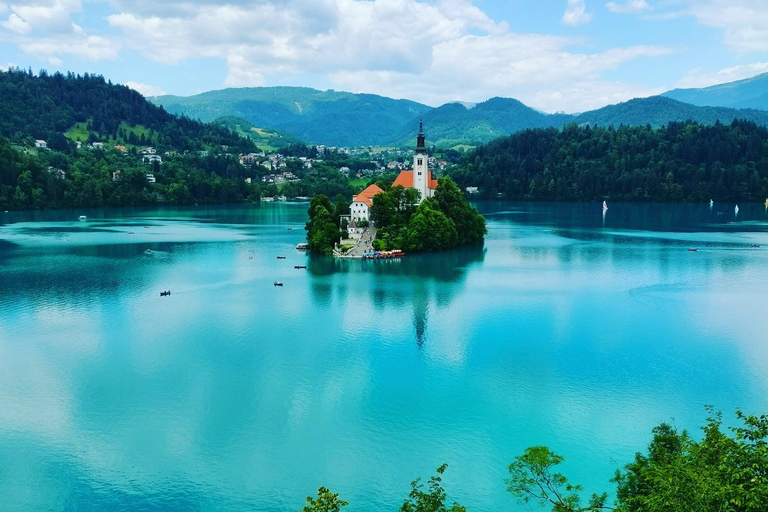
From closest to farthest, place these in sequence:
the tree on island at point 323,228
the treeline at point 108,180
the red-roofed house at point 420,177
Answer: the tree on island at point 323,228 < the red-roofed house at point 420,177 < the treeline at point 108,180

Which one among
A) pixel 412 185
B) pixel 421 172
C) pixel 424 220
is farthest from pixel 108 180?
pixel 424 220

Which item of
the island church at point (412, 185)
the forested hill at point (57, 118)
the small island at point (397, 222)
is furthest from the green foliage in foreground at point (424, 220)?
the forested hill at point (57, 118)

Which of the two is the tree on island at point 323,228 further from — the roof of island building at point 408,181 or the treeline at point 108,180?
the treeline at point 108,180

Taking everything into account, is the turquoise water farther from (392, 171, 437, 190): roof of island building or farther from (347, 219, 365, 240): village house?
(392, 171, 437, 190): roof of island building

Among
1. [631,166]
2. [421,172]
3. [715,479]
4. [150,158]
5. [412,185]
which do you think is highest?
[150,158]

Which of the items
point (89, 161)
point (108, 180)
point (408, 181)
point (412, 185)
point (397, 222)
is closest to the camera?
point (397, 222)

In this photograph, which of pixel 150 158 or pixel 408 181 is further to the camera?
pixel 150 158

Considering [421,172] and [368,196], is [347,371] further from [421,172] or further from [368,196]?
[421,172]

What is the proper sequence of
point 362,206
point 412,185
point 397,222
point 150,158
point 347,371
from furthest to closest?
point 150,158
point 412,185
point 362,206
point 397,222
point 347,371

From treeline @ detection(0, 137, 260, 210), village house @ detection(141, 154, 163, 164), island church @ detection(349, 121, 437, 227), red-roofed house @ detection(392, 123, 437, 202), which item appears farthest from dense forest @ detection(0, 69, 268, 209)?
red-roofed house @ detection(392, 123, 437, 202)
